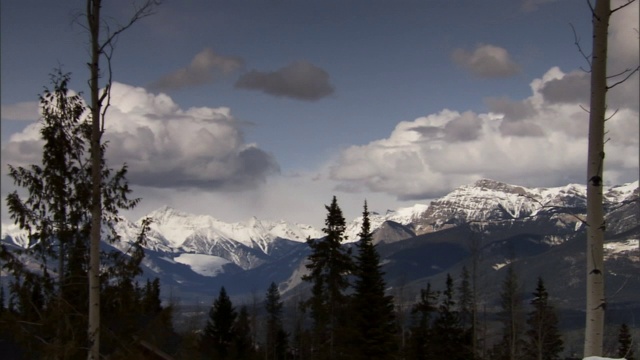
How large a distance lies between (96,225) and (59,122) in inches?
120

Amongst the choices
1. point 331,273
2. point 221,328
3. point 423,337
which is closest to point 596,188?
point 331,273

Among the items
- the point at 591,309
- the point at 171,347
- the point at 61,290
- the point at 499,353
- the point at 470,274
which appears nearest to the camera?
the point at 591,309

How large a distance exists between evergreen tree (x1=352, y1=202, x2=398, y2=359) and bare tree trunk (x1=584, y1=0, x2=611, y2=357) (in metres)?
28.5

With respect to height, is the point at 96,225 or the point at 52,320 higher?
the point at 96,225

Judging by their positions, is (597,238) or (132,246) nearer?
(597,238)

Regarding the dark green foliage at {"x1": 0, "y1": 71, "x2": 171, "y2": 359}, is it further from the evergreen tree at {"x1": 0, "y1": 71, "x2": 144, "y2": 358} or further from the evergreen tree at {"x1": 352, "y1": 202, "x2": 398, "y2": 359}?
the evergreen tree at {"x1": 352, "y1": 202, "x2": 398, "y2": 359}

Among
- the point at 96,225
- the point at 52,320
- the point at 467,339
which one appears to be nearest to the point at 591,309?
the point at 96,225

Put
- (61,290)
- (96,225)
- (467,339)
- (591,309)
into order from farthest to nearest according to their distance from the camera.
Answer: (467,339) < (61,290) < (96,225) < (591,309)

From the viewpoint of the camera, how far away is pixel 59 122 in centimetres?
1605

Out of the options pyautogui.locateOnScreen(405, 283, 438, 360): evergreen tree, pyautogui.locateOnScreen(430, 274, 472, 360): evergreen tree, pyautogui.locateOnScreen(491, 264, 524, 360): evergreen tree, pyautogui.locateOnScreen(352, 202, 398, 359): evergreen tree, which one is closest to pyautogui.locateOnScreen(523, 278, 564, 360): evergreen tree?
pyautogui.locateOnScreen(491, 264, 524, 360): evergreen tree

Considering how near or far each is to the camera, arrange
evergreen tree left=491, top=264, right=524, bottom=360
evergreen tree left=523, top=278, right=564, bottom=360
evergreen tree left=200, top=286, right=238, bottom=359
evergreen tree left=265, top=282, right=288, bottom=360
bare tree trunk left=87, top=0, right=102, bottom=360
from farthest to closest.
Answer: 1. evergreen tree left=265, top=282, right=288, bottom=360
2. evergreen tree left=200, top=286, right=238, bottom=359
3. evergreen tree left=491, top=264, right=524, bottom=360
4. evergreen tree left=523, top=278, right=564, bottom=360
5. bare tree trunk left=87, top=0, right=102, bottom=360

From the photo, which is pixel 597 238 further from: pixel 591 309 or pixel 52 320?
pixel 52 320

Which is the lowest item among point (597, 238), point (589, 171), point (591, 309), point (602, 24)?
point (591, 309)

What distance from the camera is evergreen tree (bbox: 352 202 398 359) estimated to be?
119 ft
